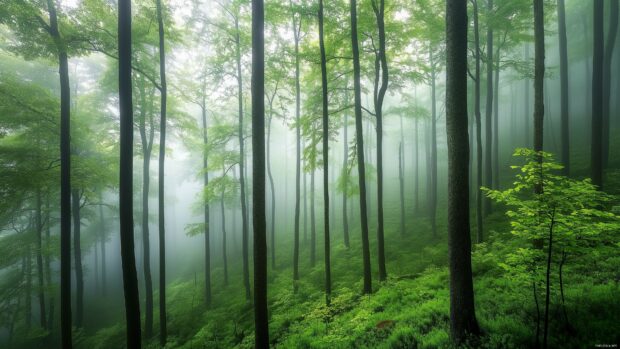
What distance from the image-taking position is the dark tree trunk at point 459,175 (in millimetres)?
4668

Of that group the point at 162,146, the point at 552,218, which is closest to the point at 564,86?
the point at 552,218

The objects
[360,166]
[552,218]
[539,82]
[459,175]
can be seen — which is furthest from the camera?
[360,166]

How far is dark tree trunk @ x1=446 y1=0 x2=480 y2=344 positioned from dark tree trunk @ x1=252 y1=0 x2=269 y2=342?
4.14m

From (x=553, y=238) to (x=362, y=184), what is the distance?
5268mm

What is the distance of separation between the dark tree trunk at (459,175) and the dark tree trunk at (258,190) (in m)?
4.14

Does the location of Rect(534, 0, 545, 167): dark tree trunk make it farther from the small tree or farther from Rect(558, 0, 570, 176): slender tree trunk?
Rect(558, 0, 570, 176): slender tree trunk

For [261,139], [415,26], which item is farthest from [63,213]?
[415,26]

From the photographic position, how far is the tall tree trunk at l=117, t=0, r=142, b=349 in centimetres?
619

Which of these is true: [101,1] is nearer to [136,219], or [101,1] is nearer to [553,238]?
[553,238]

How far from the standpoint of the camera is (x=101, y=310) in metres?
20.6

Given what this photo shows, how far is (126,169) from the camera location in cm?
634

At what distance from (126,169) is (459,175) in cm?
790

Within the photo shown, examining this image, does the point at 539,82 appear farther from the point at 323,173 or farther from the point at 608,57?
the point at 608,57

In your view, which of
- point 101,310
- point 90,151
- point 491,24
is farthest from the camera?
point 101,310
